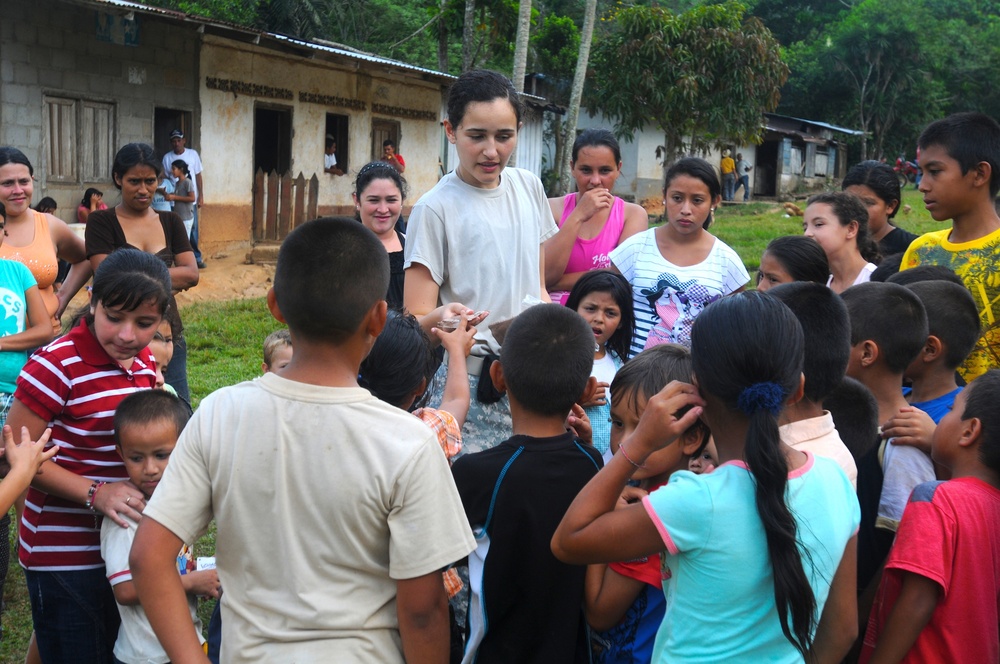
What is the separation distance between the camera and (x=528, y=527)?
2242 millimetres

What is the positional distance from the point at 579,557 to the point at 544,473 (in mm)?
326

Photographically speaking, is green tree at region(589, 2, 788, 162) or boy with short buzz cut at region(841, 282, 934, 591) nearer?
boy with short buzz cut at region(841, 282, 934, 591)

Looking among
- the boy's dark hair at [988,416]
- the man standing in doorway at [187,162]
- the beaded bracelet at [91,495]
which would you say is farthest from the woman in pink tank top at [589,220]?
the man standing in doorway at [187,162]

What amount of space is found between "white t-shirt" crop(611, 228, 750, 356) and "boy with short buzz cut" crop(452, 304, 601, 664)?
4.49 feet

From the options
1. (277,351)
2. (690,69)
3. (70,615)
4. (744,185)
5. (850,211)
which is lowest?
(70,615)

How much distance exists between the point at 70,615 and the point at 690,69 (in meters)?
19.8

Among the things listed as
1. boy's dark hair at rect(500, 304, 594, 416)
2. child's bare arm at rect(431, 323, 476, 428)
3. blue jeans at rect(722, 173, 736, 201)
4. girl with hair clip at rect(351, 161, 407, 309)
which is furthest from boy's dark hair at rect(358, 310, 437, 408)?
blue jeans at rect(722, 173, 736, 201)

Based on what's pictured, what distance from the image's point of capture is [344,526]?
1804mm

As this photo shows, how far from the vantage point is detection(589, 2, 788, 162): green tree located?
2053 centimetres

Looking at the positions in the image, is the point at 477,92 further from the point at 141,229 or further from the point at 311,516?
the point at 141,229

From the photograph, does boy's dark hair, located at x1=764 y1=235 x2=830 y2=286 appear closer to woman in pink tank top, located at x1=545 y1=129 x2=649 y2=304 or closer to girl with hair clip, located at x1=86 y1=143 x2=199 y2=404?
woman in pink tank top, located at x1=545 y1=129 x2=649 y2=304

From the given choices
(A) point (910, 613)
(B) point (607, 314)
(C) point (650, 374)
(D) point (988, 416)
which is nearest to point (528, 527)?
(C) point (650, 374)

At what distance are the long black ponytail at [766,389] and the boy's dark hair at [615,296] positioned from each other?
1.56 m

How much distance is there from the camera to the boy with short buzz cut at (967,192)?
3383 millimetres
